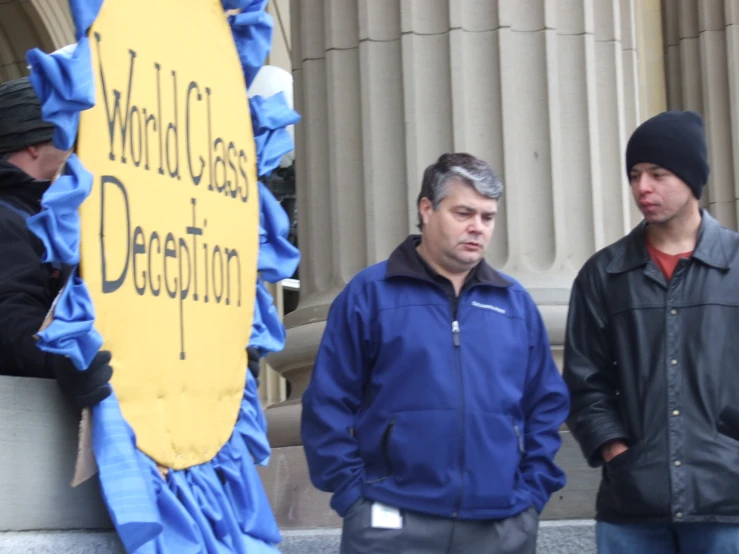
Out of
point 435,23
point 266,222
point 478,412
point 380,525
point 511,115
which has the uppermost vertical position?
point 435,23

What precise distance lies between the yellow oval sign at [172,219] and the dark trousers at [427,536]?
0.46 meters

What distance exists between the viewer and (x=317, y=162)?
625 cm

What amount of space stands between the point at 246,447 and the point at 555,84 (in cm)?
263

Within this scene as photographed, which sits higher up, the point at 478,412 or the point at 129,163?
the point at 129,163

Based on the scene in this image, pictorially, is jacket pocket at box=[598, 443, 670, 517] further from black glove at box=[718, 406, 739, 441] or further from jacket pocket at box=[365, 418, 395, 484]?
jacket pocket at box=[365, 418, 395, 484]

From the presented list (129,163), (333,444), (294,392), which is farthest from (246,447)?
(294,392)

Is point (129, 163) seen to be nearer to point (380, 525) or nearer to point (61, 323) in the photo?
point (61, 323)

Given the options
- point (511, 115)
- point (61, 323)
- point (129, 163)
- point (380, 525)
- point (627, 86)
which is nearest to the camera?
point (61, 323)

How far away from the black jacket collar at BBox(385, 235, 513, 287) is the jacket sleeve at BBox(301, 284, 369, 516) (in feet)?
0.43

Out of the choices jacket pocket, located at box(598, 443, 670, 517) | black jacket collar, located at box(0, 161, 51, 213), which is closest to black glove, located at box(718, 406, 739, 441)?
jacket pocket, located at box(598, 443, 670, 517)

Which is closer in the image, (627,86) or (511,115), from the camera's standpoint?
(511,115)

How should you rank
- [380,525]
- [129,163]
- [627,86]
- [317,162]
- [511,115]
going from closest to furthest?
[129,163] < [380,525] < [511,115] < [317,162] < [627,86]

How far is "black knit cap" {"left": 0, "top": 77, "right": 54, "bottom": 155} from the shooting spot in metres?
3.64

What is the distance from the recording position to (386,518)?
148 inches
